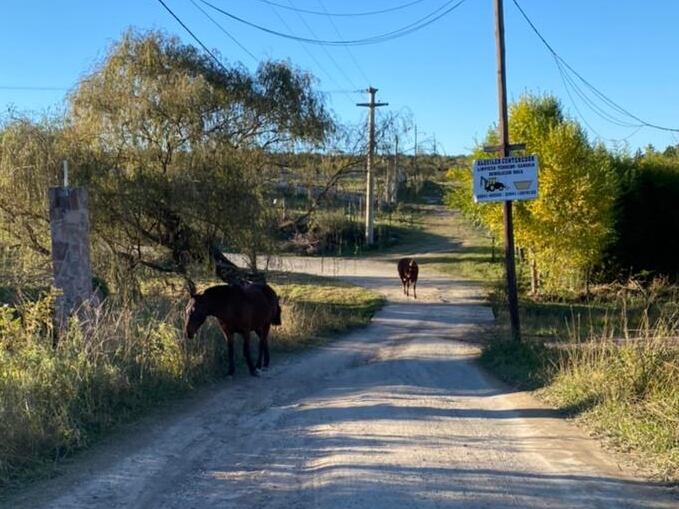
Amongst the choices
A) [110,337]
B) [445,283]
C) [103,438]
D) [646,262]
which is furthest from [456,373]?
[646,262]

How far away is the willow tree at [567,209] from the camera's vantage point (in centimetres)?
2908

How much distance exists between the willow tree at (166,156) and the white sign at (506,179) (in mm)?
5323

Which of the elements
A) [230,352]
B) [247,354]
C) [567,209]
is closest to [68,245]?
[230,352]

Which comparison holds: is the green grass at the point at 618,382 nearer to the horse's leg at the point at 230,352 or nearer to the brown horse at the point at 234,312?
the brown horse at the point at 234,312

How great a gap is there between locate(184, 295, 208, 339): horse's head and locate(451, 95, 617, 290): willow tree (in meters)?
20.7

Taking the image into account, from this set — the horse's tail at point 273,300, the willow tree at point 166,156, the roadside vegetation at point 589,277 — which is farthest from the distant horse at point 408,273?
the horse's tail at point 273,300

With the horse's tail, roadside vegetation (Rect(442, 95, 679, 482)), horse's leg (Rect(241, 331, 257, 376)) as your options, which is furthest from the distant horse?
horse's leg (Rect(241, 331, 257, 376))

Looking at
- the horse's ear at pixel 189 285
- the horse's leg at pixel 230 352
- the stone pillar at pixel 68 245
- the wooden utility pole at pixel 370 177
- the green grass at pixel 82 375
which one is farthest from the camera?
the wooden utility pole at pixel 370 177

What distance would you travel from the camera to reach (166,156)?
666 inches

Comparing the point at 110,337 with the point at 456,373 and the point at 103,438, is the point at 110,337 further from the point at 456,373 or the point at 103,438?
the point at 456,373

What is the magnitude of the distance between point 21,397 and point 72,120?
11.8m

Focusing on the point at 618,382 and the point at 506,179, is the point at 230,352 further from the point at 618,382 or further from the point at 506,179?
the point at 506,179

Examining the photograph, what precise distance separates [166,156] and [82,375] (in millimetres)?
Result: 9701

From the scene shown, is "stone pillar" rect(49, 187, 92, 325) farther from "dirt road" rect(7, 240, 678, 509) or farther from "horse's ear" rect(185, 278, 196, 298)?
"horse's ear" rect(185, 278, 196, 298)
